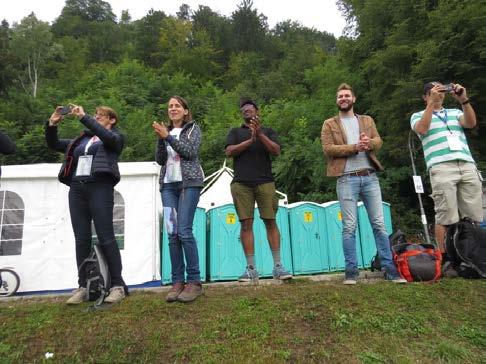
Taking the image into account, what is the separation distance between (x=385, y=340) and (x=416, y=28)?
1233 cm

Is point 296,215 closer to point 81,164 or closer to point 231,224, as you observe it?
point 231,224

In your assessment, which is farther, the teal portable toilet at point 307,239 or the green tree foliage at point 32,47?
the green tree foliage at point 32,47

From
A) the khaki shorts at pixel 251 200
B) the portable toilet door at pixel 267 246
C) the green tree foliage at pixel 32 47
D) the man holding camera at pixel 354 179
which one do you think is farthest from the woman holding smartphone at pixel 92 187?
the green tree foliage at pixel 32 47

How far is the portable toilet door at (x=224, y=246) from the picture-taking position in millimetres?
7839

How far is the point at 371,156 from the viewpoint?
4.07 metres

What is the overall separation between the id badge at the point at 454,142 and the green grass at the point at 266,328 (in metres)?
1.54

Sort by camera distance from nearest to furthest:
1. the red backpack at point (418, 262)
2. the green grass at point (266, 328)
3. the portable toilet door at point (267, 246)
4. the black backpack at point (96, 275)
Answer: the green grass at point (266, 328) → the black backpack at point (96, 275) → the red backpack at point (418, 262) → the portable toilet door at point (267, 246)

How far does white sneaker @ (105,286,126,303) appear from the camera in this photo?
3176 millimetres

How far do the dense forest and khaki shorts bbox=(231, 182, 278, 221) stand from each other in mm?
7914

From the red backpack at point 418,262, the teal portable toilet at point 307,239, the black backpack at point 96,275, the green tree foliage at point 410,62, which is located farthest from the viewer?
the green tree foliage at point 410,62

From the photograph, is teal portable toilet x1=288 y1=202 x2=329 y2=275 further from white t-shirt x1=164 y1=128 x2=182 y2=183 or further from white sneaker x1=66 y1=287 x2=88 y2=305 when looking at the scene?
white sneaker x1=66 y1=287 x2=88 y2=305

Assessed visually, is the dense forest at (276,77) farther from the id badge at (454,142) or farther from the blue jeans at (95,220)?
the blue jeans at (95,220)

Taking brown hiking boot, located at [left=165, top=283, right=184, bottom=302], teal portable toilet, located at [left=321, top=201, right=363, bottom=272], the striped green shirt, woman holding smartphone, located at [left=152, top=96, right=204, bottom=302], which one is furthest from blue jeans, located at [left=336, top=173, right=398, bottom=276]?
teal portable toilet, located at [left=321, top=201, right=363, bottom=272]

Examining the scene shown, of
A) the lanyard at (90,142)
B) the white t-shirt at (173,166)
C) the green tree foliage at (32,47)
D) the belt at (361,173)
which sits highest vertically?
the green tree foliage at (32,47)
